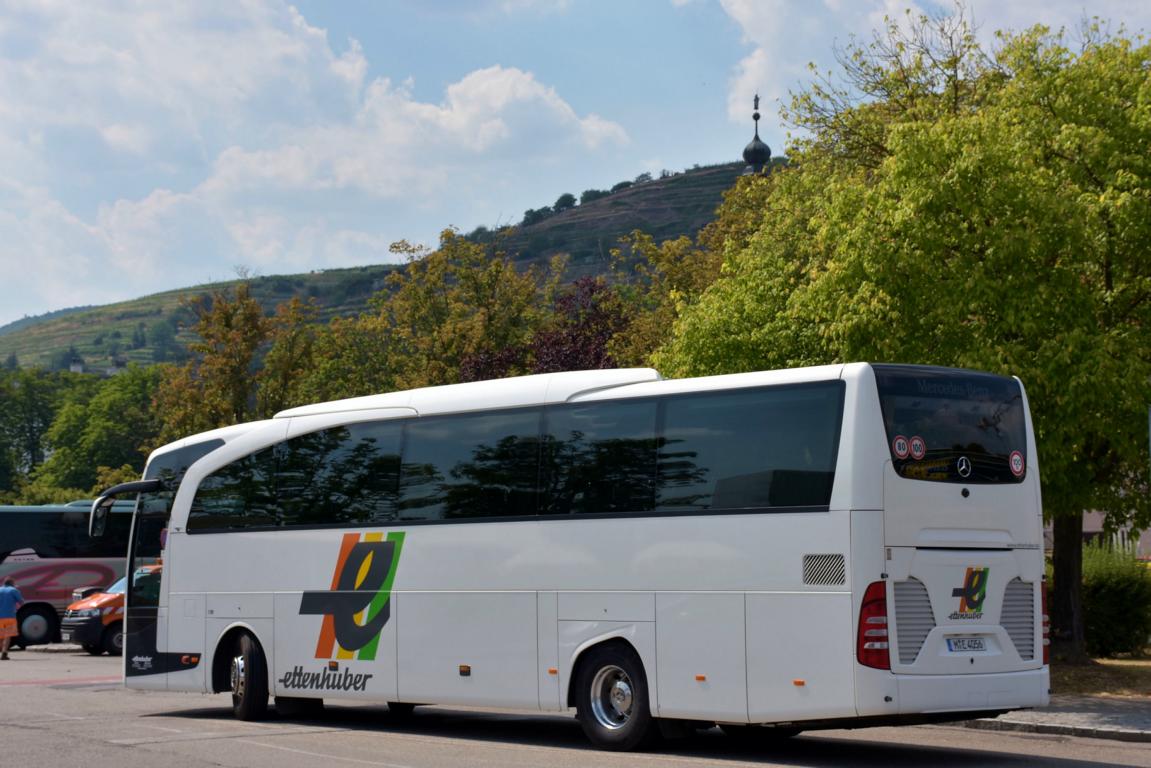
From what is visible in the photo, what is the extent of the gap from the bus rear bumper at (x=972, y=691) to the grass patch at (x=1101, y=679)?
7625 mm

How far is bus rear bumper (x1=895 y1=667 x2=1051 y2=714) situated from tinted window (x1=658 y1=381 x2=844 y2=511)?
→ 1664 mm

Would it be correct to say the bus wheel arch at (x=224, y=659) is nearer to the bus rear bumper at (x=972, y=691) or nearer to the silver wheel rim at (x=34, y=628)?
the bus rear bumper at (x=972, y=691)

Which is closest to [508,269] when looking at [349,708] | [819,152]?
[819,152]

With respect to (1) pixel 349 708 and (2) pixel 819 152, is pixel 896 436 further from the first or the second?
(2) pixel 819 152

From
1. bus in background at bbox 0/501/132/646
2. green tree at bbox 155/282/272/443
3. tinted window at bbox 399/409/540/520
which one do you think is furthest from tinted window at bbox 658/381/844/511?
green tree at bbox 155/282/272/443

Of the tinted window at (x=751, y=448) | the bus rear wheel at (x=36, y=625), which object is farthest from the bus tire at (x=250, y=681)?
the bus rear wheel at (x=36, y=625)

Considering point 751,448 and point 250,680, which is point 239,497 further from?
point 751,448

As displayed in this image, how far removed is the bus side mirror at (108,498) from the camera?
1839 cm

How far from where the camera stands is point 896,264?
19.5 m

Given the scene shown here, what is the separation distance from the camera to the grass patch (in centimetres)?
2012

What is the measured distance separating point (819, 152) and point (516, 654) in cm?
1331

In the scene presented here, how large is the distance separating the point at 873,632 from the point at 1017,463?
2351 millimetres

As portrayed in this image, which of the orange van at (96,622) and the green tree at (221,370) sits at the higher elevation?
the green tree at (221,370)

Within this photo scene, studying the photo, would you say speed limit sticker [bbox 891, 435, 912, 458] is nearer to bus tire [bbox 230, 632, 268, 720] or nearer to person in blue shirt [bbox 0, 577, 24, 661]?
bus tire [bbox 230, 632, 268, 720]
